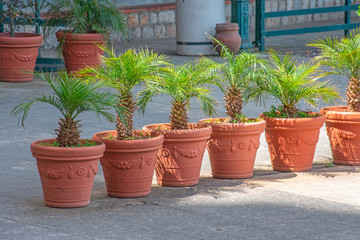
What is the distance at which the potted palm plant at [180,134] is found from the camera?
616 centimetres

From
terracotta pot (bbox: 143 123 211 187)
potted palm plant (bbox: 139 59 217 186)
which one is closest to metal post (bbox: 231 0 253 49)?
potted palm plant (bbox: 139 59 217 186)

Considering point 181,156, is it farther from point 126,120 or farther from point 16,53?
point 16,53

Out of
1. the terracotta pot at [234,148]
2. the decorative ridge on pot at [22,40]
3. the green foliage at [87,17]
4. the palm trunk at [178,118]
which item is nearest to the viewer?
the palm trunk at [178,118]

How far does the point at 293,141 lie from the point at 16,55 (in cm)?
589

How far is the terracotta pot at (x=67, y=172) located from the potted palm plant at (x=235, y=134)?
1302 mm

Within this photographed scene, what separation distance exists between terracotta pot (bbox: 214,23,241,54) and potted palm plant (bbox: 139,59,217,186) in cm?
822

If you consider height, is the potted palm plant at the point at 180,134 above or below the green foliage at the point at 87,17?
below

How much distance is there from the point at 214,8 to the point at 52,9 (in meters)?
4.07

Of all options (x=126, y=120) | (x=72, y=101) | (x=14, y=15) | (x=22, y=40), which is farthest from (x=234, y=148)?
(x=14, y=15)

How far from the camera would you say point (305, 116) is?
23.1 feet

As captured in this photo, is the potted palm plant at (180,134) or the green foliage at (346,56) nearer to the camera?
the potted palm plant at (180,134)

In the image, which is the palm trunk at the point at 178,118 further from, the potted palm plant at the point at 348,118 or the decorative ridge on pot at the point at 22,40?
the decorative ridge on pot at the point at 22,40

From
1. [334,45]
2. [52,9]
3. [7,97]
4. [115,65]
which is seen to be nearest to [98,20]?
[52,9]

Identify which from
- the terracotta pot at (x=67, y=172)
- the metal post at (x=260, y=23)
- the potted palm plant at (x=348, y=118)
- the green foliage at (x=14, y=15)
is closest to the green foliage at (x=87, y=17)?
the green foliage at (x=14, y=15)
